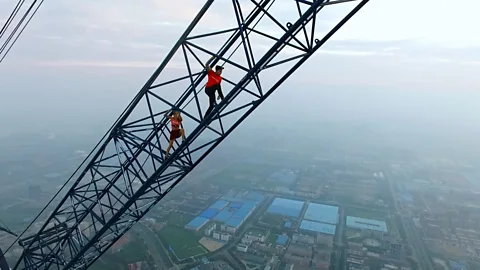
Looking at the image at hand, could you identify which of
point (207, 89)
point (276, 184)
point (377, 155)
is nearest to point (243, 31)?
point (207, 89)

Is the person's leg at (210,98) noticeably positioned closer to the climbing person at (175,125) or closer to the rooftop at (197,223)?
the climbing person at (175,125)

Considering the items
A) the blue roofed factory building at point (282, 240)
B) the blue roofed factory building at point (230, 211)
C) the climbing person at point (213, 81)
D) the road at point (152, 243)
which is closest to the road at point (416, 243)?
the blue roofed factory building at point (282, 240)

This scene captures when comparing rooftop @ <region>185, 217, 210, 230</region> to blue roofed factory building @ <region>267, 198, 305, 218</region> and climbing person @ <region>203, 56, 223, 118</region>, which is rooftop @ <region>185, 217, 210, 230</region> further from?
climbing person @ <region>203, 56, 223, 118</region>

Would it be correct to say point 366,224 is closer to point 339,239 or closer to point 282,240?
point 339,239

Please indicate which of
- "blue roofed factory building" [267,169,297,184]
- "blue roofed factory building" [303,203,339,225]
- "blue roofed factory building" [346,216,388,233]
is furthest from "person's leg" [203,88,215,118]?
"blue roofed factory building" [267,169,297,184]

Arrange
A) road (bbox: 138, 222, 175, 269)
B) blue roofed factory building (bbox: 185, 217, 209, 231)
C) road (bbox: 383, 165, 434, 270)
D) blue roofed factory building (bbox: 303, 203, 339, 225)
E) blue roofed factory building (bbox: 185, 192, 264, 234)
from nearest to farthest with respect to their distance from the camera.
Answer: road (bbox: 138, 222, 175, 269) → road (bbox: 383, 165, 434, 270) → blue roofed factory building (bbox: 185, 217, 209, 231) → blue roofed factory building (bbox: 185, 192, 264, 234) → blue roofed factory building (bbox: 303, 203, 339, 225)

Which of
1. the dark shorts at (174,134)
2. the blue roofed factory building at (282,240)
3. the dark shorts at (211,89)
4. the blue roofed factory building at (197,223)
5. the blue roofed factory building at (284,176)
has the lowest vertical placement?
the dark shorts at (174,134)

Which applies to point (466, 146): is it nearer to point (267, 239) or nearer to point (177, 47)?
point (267, 239)

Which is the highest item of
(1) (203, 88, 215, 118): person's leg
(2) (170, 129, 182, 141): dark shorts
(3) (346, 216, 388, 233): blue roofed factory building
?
(3) (346, 216, 388, 233): blue roofed factory building

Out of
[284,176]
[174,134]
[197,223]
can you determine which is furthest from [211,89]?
[284,176]
